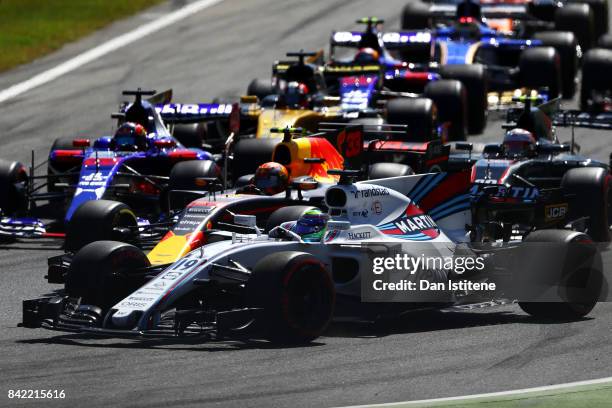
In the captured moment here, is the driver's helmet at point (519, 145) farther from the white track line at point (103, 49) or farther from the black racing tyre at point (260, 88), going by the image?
the white track line at point (103, 49)

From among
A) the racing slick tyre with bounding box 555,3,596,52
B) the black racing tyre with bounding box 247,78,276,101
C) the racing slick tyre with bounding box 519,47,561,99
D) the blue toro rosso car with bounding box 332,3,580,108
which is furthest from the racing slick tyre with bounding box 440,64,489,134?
the racing slick tyre with bounding box 555,3,596,52

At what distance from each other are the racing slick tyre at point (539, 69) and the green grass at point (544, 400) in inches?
795

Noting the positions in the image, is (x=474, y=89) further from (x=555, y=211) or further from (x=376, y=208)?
(x=376, y=208)

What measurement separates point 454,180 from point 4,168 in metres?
8.81

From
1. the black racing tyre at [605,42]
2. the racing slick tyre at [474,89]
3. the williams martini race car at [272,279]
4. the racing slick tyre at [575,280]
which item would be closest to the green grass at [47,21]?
the racing slick tyre at [474,89]

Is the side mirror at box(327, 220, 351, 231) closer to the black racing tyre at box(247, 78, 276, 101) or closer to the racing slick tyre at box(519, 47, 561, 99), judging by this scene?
the black racing tyre at box(247, 78, 276, 101)

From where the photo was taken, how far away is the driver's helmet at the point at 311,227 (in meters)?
16.2

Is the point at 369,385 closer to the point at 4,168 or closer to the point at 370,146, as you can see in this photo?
the point at 370,146

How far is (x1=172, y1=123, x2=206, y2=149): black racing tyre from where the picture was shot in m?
29.0

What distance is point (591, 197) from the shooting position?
21641mm

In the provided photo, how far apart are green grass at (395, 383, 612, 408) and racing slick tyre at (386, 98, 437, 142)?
14978 mm

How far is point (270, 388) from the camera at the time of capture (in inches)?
517

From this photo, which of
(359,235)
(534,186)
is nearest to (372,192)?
(359,235)

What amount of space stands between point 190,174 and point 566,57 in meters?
13.9
